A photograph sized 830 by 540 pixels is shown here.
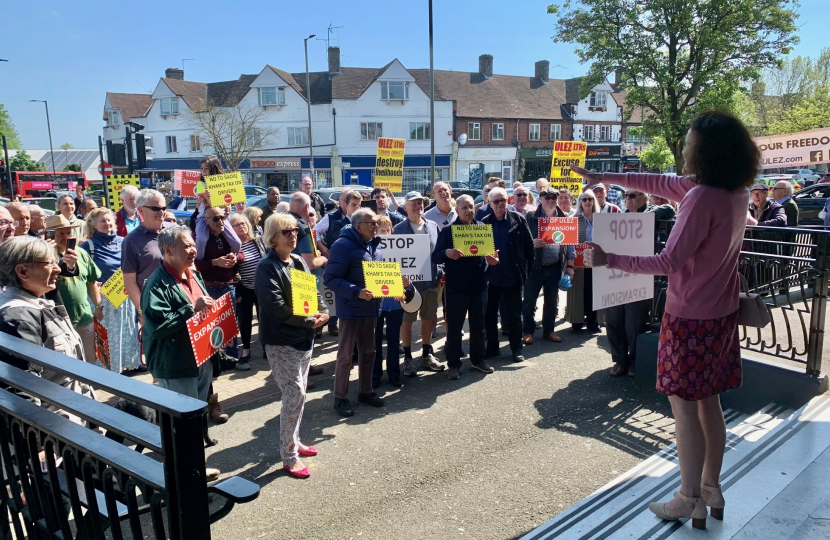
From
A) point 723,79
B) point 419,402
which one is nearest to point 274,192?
point 419,402

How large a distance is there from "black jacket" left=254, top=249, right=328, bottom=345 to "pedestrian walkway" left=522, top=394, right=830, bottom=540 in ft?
7.29

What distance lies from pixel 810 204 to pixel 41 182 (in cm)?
5011

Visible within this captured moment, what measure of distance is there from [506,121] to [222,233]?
45.0m

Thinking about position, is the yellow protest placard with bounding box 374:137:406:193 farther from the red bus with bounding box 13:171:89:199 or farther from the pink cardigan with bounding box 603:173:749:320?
the red bus with bounding box 13:171:89:199

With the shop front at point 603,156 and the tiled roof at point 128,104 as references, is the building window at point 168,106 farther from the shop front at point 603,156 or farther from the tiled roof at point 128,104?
the shop front at point 603,156

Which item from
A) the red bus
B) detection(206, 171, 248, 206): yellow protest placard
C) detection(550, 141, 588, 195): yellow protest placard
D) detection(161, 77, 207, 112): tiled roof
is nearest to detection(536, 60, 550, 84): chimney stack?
detection(161, 77, 207, 112): tiled roof

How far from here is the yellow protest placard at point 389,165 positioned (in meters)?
10.4

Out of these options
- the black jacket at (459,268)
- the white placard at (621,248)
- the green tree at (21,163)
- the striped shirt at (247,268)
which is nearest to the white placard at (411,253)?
the black jacket at (459,268)

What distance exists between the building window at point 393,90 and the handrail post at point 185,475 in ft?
156

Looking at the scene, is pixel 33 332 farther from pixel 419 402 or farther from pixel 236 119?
pixel 236 119

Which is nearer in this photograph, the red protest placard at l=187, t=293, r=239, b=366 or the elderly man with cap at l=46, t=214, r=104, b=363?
the red protest placard at l=187, t=293, r=239, b=366

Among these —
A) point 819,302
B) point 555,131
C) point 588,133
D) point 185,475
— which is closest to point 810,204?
point 819,302

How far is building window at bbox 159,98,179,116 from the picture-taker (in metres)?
51.1

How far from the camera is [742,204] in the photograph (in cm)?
309
